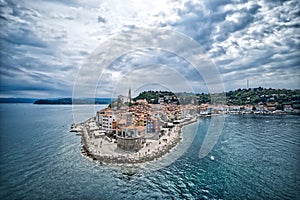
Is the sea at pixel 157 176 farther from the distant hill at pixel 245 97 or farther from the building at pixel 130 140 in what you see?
the distant hill at pixel 245 97

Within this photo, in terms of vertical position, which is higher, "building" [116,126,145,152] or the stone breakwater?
"building" [116,126,145,152]

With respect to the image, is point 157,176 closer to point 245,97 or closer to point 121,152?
point 121,152

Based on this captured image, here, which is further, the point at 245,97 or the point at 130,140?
the point at 245,97

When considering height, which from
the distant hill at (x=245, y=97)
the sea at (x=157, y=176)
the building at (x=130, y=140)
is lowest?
the sea at (x=157, y=176)

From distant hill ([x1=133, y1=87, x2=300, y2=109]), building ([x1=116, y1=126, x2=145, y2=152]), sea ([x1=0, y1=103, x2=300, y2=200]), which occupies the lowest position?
sea ([x1=0, y1=103, x2=300, y2=200])

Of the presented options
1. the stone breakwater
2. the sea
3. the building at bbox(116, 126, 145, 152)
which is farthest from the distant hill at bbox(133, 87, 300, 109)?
the sea

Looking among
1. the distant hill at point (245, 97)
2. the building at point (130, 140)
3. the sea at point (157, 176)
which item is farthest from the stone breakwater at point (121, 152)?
the distant hill at point (245, 97)

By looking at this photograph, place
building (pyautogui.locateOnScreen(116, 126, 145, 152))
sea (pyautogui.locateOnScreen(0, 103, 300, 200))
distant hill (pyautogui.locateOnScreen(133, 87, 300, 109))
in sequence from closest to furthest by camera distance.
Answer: sea (pyautogui.locateOnScreen(0, 103, 300, 200))
building (pyautogui.locateOnScreen(116, 126, 145, 152))
distant hill (pyautogui.locateOnScreen(133, 87, 300, 109))

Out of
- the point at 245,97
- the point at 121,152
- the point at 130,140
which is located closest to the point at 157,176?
the point at 121,152

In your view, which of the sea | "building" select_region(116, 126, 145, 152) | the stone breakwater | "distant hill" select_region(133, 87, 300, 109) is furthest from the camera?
"distant hill" select_region(133, 87, 300, 109)

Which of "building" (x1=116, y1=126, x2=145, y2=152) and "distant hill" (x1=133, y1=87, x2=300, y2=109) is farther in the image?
"distant hill" (x1=133, y1=87, x2=300, y2=109)

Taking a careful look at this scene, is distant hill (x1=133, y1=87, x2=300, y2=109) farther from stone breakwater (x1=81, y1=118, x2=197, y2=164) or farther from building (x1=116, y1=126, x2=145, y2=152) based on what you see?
building (x1=116, y1=126, x2=145, y2=152)

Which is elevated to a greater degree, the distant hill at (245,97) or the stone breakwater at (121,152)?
the distant hill at (245,97)

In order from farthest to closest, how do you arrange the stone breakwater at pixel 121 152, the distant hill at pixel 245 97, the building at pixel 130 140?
the distant hill at pixel 245 97 → the building at pixel 130 140 → the stone breakwater at pixel 121 152
